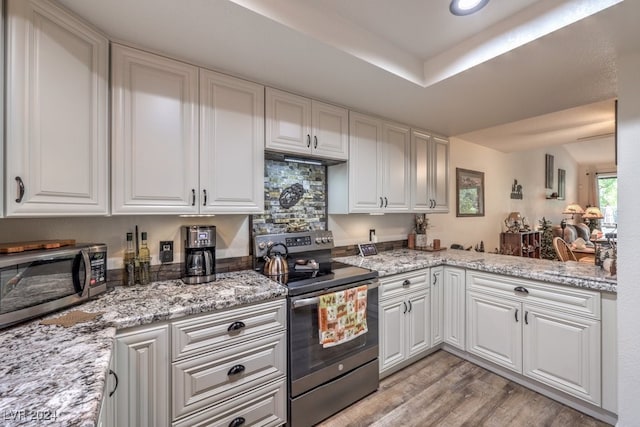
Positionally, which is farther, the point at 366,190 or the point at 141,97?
the point at 366,190

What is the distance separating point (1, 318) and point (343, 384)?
179 centimetres

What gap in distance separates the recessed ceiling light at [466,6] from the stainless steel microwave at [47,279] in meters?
2.28

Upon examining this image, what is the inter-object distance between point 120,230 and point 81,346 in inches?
35.7

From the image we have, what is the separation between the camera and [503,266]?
89.0 inches

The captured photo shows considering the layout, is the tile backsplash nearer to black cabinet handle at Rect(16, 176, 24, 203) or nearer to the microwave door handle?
the microwave door handle

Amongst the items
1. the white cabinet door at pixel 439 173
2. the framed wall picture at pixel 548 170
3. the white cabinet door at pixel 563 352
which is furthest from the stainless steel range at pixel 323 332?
the framed wall picture at pixel 548 170

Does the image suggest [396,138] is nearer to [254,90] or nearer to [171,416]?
[254,90]

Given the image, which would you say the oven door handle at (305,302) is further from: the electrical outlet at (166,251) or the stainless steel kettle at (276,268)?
the electrical outlet at (166,251)

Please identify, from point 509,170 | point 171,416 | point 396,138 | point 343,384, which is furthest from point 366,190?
point 509,170

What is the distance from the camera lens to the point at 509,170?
200 inches

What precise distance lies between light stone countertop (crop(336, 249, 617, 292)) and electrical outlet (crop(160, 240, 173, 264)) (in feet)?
4.56

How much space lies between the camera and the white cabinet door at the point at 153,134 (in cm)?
146

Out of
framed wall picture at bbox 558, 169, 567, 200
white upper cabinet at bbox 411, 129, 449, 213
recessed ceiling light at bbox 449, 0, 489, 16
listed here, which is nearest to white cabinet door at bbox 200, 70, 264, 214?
recessed ceiling light at bbox 449, 0, 489, 16

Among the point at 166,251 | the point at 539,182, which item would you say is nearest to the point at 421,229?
the point at 166,251
